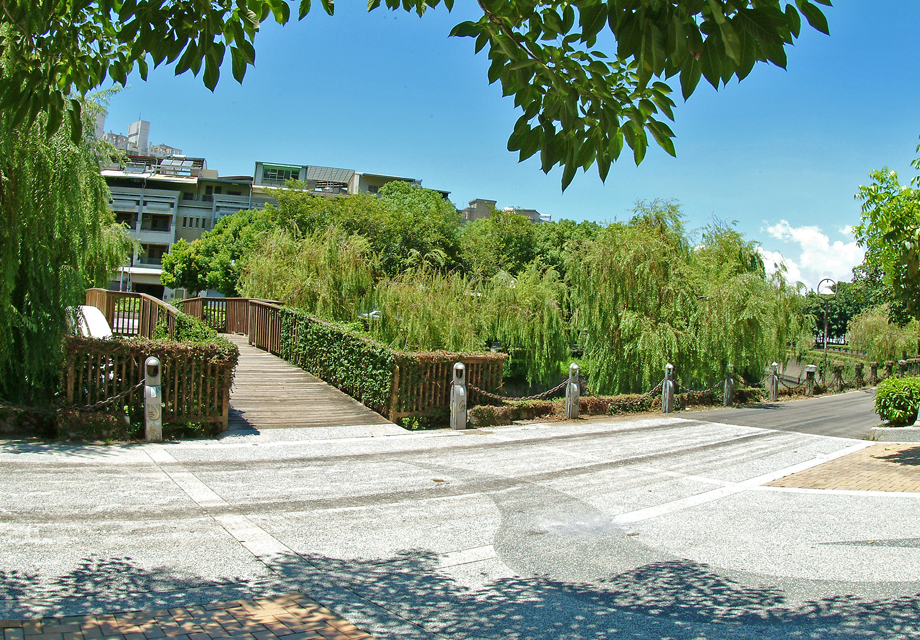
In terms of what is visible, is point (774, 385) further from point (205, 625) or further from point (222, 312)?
point (205, 625)

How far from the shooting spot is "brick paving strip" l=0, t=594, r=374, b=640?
3846mm

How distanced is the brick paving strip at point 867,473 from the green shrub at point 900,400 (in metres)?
2.35

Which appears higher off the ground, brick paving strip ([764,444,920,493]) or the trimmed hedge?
the trimmed hedge

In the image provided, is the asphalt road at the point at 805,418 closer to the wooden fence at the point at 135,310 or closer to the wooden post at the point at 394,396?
the wooden post at the point at 394,396

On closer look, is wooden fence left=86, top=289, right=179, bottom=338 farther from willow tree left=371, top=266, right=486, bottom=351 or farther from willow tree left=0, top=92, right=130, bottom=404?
willow tree left=371, top=266, right=486, bottom=351

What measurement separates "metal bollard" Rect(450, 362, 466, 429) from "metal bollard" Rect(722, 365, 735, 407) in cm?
1066

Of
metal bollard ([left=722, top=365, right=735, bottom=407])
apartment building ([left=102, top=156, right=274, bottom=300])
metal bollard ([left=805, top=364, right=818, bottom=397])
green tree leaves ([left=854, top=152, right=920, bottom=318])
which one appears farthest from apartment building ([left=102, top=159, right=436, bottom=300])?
green tree leaves ([left=854, top=152, right=920, bottom=318])

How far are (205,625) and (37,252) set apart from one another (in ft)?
26.4

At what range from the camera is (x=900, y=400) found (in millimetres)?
14883

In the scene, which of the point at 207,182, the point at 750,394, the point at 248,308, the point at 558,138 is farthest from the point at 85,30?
the point at 207,182

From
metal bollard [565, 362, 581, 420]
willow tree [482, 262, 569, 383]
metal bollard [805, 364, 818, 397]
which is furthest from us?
metal bollard [805, 364, 818, 397]

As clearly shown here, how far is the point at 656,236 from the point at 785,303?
225 inches

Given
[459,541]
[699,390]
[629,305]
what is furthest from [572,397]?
[459,541]

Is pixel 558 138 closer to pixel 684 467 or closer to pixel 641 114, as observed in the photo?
pixel 641 114
